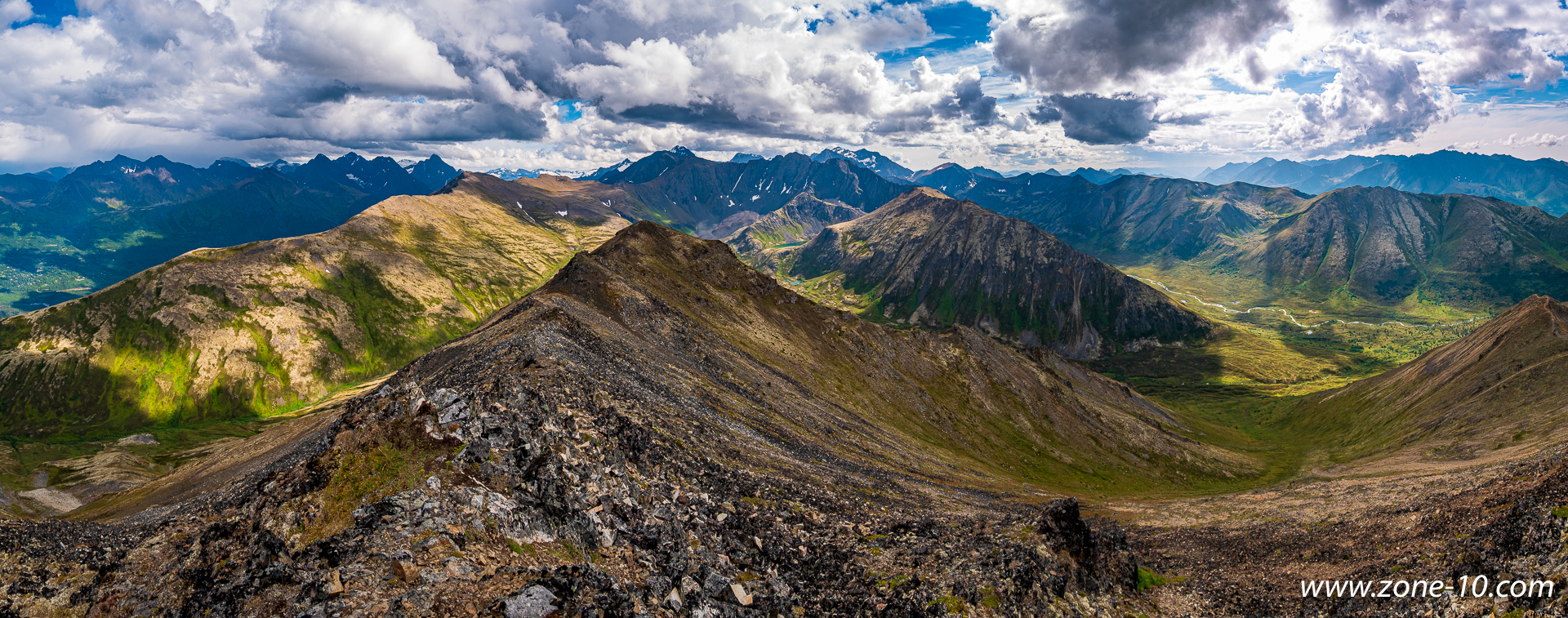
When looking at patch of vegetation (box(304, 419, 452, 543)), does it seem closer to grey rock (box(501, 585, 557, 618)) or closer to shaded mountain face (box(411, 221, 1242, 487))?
shaded mountain face (box(411, 221, 1242, 487))

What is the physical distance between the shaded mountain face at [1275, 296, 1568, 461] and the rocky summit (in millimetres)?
109150

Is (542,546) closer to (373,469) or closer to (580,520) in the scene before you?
(580,520)

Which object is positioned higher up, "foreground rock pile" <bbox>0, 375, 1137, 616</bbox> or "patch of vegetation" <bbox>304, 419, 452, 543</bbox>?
"patch of vegetation" <bbox>304, 419, 452, 543</bbox>

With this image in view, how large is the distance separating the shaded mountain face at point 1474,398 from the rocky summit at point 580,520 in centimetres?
10915

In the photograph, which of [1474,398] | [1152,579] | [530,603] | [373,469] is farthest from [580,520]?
[1474,398]

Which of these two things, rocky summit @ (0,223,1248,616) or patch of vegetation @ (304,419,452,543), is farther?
patch of vegetation @ (304,419,452,543)

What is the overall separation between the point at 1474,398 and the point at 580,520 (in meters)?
214

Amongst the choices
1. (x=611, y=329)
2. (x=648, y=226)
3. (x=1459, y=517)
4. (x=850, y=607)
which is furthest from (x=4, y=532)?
(x=648, y=226)

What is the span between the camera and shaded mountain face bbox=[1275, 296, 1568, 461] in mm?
121188

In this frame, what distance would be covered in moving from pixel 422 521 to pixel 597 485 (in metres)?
12.1

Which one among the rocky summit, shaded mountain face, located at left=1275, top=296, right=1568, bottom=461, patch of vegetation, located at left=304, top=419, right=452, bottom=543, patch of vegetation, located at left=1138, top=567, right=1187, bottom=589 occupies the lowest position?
shaded mountain face, located at left=1275, top=296, right=1568, bottom=461

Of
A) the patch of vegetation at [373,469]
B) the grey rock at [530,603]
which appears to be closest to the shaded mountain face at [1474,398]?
the grey rock at [530,603]

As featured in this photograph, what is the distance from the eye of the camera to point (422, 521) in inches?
1156

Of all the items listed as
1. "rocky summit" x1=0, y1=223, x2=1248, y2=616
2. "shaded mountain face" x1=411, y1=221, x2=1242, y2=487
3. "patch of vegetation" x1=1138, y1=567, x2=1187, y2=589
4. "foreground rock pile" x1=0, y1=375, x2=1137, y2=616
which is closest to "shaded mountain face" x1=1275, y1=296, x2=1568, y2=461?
"shaded mountain face" x1=411, y1=221, x2=1242, y2=487
